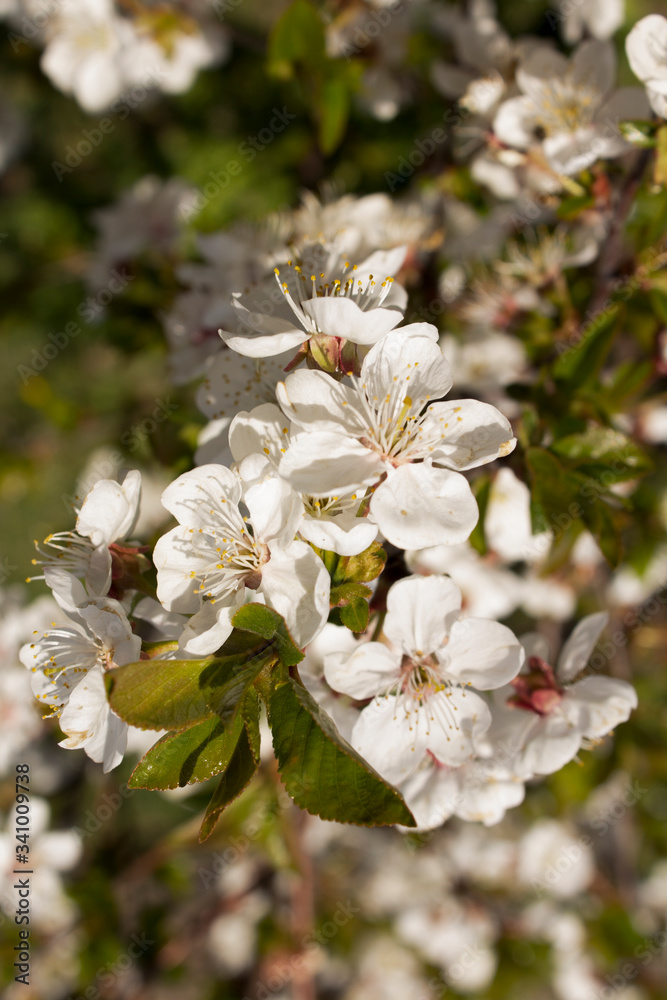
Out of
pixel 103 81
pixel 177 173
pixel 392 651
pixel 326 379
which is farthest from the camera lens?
pixel 177 173

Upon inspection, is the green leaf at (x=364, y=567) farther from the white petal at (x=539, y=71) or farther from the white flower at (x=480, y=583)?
the white petal at (x=539, y=71)

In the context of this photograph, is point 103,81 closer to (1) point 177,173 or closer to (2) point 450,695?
(1) point 177,173

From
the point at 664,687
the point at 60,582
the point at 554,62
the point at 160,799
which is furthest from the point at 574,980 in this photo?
the point at 554,62

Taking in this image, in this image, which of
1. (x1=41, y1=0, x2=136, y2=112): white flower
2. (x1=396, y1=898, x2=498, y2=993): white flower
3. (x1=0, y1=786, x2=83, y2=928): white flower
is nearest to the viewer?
(x1=0, y1=786, x2=83, y2=928): white flower

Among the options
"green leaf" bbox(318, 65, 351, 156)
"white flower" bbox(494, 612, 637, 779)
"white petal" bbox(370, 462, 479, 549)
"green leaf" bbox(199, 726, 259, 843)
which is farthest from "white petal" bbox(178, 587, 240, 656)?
"green leaf" bbox(318, 65, 351, 156)

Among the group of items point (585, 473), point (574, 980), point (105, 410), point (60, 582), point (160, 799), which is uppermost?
point (60, 582)

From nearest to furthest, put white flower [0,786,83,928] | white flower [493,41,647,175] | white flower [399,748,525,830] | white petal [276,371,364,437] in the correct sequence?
1. white petal [276,371,364,437]
2. white flower [399,748,525,830]
3. white flower [493,41,647,175]
4. white flower [0,786,83,928]

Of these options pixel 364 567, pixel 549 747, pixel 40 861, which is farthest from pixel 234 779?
pixel 40 861

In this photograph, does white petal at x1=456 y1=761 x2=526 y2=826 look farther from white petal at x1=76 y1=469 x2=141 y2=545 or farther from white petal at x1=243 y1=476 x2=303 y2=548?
white petal at x1=76 y1=469 x2=141 y2=545
